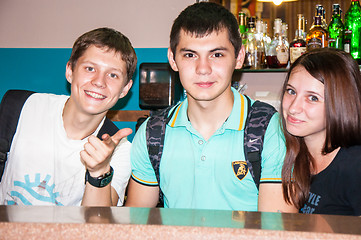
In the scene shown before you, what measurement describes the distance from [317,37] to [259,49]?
1.27 ft

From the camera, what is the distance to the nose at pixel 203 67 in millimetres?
1556

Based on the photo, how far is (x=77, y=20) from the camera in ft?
10.3

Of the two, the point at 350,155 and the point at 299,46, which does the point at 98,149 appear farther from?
the point at 299,46

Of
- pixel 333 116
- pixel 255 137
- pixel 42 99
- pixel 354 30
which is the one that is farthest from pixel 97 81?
pixel 354 30

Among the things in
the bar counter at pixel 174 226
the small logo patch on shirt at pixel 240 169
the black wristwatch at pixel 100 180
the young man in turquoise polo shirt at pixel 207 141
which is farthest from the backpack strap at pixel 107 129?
the bar counter at pixel 174 226

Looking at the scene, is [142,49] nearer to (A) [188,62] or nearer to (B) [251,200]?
(A) [188,62]

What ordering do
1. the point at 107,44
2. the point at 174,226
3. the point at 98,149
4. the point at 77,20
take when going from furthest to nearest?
1. the point at 77,20
2. the point at 107,44
3. the point at 98,149
4. the point at 174,226

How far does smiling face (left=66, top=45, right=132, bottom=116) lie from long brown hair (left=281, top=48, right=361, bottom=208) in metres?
0.81

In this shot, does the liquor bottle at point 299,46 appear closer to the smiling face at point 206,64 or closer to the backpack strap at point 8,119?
the smiling face at point 206,64

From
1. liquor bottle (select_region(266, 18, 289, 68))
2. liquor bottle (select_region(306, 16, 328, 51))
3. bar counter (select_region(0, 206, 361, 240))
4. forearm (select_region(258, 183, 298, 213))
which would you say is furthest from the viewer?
liquor bottle (select_region(266, 18, 289, 68))

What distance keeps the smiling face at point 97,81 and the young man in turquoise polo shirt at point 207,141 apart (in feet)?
0.75

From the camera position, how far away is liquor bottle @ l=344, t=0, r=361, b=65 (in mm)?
2586

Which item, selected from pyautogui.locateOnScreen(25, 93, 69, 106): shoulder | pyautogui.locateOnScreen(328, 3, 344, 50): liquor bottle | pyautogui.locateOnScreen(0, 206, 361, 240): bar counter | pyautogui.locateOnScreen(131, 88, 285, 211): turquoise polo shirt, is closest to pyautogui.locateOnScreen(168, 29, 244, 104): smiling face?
pyautogui.locateOnScreen(131, 88, 285, 211): turquoise polo shirt

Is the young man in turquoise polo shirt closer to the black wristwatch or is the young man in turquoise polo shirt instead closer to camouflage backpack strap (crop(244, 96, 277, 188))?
camouflage backpack strap (crop(244, 96, 277, 188))
